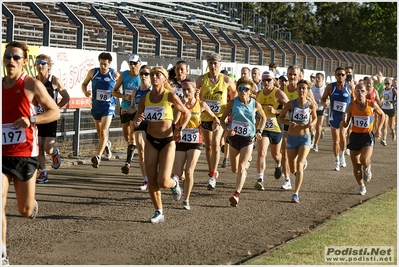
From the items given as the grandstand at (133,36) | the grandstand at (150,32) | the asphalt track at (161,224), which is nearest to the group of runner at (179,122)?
the asphalt track at (161,224)

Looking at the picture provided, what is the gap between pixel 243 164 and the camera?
12.6 meters

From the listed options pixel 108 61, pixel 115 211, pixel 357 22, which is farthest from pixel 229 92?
pixel 357 22

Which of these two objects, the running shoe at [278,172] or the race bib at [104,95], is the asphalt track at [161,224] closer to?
the running shoe at [278,172]

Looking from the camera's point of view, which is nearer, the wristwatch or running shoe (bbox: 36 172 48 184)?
the wristwatch

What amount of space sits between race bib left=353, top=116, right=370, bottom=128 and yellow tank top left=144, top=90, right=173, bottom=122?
446cm

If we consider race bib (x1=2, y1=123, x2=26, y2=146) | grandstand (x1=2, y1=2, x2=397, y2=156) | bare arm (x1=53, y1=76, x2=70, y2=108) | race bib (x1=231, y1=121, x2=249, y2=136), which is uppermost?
grandstand (x1=2, y1=2, x2=397, y2=156)

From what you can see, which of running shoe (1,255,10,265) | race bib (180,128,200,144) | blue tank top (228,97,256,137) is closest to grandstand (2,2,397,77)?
race bib (180,128,200,144)

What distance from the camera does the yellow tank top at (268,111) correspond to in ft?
49.1

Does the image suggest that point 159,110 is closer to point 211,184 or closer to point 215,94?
point 211,184

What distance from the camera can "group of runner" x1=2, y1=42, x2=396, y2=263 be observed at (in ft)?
26.8

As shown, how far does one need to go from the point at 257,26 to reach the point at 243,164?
3479 cm

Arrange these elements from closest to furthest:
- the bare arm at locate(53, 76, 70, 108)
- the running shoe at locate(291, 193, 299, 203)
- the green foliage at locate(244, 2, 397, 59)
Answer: the running shoe at locate(291, 193, 299, 203)
the bare arm at locate(53, 76, 70, 108)
the green foliage at locate(244, 2, 397, 59)

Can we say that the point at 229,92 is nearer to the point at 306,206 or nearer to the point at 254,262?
the point at 306,206

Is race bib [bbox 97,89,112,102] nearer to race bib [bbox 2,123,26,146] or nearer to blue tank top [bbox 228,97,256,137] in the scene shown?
blue tank top [bbox 228,97,256,137]
